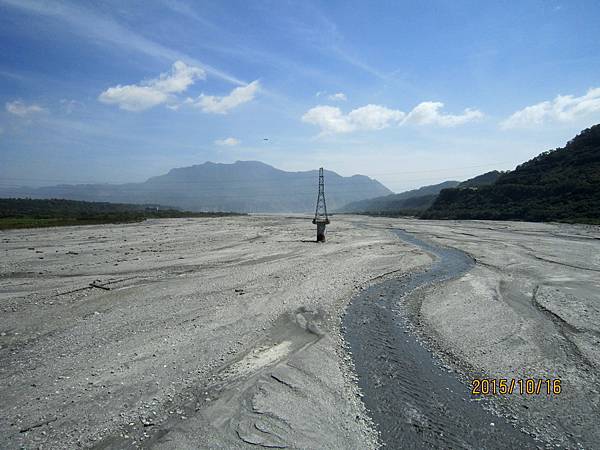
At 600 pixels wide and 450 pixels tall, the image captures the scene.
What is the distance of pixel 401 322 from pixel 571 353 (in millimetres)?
4544

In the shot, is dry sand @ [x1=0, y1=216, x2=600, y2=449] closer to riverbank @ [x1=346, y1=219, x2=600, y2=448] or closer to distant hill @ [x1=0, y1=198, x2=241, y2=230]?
riverbank @ [x1=346, y1=219, x2=600, y2=448]

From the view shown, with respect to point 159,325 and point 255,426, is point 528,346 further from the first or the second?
point 159,325

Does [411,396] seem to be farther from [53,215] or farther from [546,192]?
[53,215]

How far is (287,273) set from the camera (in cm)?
1823

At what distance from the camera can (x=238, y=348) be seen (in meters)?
9.16

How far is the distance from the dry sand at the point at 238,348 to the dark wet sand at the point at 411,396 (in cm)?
43

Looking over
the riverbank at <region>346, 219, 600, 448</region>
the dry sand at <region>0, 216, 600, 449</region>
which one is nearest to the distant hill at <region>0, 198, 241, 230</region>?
the dry sand at <region>0, 216, 600, 449</region>

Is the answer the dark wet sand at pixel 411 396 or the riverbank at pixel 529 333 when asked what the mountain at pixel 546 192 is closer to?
the riverbank at pixel 529 333

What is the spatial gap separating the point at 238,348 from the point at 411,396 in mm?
4497

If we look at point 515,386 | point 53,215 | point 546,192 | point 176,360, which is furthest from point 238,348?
point 53,215

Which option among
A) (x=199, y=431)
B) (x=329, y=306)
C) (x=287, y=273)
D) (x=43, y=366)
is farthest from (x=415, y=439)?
(x=287, y=273)

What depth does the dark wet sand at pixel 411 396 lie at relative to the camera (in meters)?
5.86

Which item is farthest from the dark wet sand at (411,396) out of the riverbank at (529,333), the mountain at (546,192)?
the mountain at (546,192)

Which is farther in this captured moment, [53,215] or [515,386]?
[53,215]
